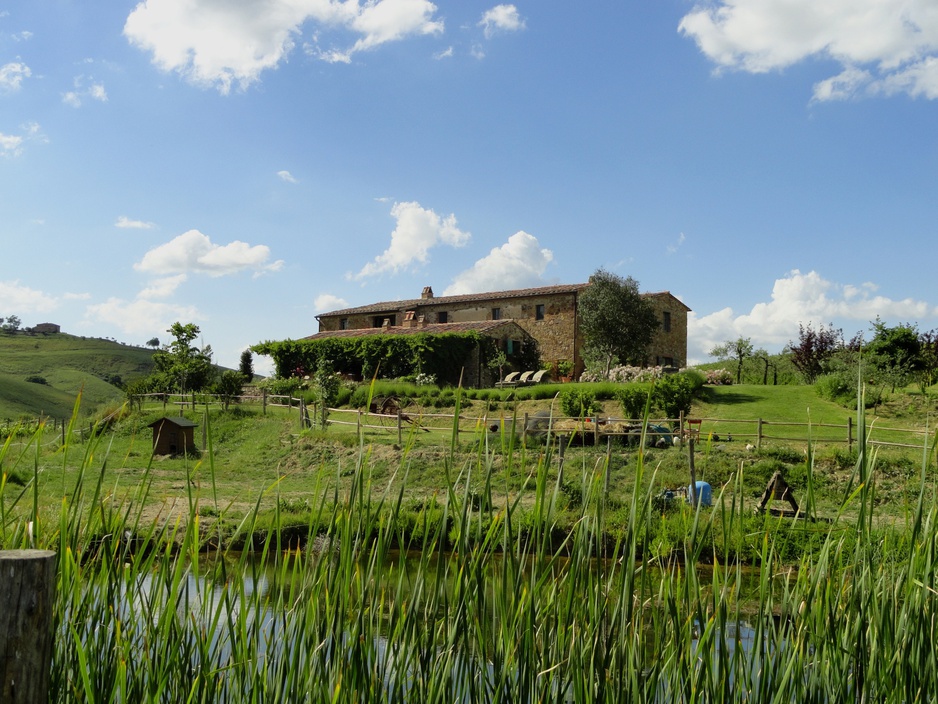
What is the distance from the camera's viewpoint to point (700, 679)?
2.41 meters

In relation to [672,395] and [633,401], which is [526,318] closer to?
[672,395]

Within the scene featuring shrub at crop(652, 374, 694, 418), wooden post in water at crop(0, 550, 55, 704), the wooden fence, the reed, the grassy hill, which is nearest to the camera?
wooden post in water at crop(0, 550, 55, 704)

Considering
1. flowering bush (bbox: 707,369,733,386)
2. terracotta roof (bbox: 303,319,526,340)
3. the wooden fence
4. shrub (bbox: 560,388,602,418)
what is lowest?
the wooden fence

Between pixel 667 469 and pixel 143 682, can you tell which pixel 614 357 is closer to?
pixel 667 469

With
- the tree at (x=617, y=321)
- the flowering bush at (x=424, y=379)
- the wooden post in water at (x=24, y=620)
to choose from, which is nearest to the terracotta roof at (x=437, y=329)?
the flowering bush at (x=424, y=379)

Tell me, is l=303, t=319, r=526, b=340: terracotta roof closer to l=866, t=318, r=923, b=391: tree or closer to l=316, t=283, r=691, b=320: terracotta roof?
l=316, t=283, r=691, b=320: terracotta roof

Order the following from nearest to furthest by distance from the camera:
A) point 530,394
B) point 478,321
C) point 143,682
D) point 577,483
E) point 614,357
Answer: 1. point 143,682
2. point 577,483
3. point 530,394
4. point 614,357
5. point 478,321

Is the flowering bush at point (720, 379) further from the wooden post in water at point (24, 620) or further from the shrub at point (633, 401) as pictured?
the wooden post in water at point (24, 620)

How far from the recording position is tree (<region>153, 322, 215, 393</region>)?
86.2ft

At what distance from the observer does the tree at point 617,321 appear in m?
28.9

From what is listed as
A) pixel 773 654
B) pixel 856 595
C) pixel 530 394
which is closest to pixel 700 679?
pixel 773 654

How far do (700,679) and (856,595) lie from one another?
0.59 meters

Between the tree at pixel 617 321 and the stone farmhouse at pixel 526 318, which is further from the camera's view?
the stone farmhouse at pixel 526 318

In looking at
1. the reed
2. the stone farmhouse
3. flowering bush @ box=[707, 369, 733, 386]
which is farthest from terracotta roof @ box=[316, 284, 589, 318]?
the reed
